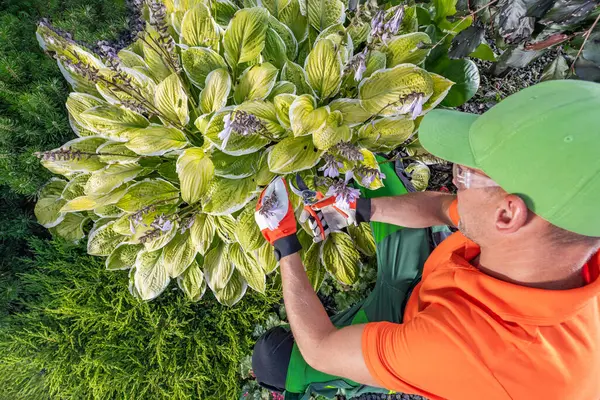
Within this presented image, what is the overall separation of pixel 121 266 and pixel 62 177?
523mm

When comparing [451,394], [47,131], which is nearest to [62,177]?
[47,131]

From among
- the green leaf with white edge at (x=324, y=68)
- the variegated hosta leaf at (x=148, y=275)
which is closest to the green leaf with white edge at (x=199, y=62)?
the green leaf with white edge at (x=324, y=68)

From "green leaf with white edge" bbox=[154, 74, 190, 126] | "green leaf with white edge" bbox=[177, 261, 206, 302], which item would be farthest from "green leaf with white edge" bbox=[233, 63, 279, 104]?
"green leaf with white edge" bbox=[177, 261, 206, 302]

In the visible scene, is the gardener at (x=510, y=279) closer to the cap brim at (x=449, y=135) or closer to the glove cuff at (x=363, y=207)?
the cap brim at (x=449, y=135)

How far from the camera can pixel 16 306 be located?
6.37 ft

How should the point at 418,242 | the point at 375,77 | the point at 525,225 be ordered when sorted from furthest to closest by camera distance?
the point at 418,242
the point at 375,77
the point at 525,225

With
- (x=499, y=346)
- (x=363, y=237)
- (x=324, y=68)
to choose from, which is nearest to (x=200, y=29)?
(x=324, y=68)

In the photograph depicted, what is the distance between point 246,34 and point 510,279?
1.19 m

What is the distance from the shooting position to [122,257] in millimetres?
1791

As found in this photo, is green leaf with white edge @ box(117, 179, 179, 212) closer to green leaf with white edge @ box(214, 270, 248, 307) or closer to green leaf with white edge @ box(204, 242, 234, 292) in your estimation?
green leaf with white edge @ box(204, 242, 234, 292)

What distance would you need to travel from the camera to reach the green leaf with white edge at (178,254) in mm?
1736

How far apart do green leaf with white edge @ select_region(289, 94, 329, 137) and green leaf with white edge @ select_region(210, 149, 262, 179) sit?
31 cm

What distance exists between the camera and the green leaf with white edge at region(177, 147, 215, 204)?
140 cm

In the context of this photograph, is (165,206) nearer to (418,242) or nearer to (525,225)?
(418,242)
